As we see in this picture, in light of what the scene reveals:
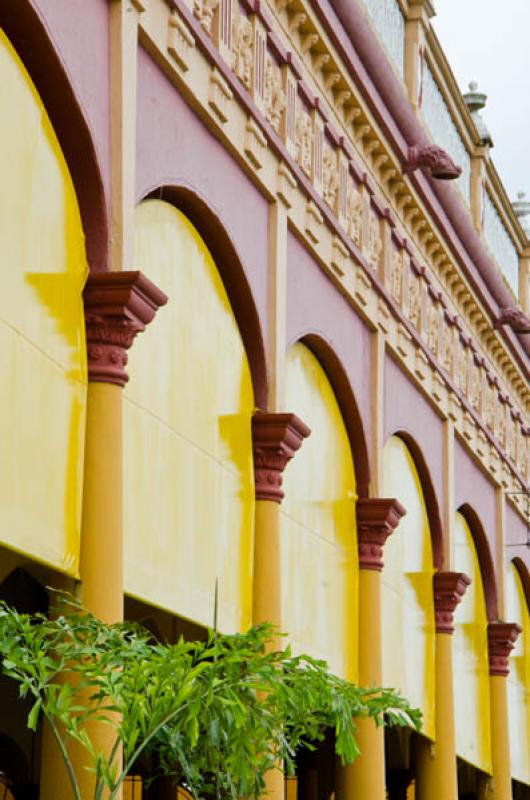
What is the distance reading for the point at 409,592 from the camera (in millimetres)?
23156

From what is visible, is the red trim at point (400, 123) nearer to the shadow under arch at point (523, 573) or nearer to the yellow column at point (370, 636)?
the yellow column at point (370, 636)

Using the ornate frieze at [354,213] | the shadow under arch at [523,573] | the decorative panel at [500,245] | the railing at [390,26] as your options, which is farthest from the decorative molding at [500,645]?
the ornate frieze at [354,213]

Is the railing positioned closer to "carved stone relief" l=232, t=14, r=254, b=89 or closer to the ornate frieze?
the ornate frieze

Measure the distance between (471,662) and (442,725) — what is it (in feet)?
9.08

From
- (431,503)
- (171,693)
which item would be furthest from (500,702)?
(171,693)

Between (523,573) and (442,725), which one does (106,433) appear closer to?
(442,725)

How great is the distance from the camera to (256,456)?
16.7 meters

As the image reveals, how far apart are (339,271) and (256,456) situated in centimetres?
368

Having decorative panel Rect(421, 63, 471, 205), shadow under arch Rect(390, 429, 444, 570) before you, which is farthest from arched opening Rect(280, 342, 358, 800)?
decorative panel Rect(421, 63, 471, 205)

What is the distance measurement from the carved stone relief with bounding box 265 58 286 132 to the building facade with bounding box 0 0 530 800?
0.03 metres

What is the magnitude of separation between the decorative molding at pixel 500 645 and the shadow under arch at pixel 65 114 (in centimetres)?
1690

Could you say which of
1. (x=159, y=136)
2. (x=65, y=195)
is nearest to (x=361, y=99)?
(x=159, y=136)

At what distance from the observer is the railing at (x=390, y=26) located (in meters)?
22.6

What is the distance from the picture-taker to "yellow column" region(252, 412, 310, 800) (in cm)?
1655
